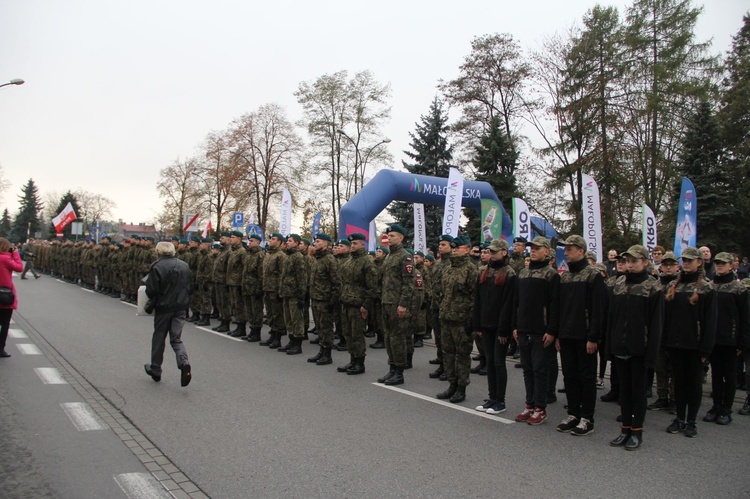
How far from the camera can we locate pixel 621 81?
29.9 metres

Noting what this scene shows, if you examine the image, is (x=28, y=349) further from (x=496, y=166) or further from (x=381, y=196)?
(x=496, y=166)

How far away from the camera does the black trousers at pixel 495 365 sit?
6605 mm

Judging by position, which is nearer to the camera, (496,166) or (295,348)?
(295,348)

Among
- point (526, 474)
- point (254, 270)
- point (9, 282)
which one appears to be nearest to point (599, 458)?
point (526, 474)

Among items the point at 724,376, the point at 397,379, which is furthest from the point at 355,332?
the point at 724,376

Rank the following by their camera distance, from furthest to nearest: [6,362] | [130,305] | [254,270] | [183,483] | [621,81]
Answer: [621,81] → [130,305] → [254,270] → [6,362] → [183,483]

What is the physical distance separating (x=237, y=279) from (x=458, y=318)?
6.47 metres

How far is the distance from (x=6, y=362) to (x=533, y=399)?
801cm

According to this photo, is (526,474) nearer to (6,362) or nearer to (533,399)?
(533,399)

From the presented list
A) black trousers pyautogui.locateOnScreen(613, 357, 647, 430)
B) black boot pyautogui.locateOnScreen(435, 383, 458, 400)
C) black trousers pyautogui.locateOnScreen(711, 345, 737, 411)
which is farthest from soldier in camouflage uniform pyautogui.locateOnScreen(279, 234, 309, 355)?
black trousers pyautogui.locateOnScreen(711, 345, 737, 411)

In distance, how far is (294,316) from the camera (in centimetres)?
1041

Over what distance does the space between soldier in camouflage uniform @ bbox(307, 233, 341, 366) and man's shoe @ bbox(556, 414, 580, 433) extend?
4437mm

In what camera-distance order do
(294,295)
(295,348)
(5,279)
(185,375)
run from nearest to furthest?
(185,375) < (5,279) < (294,295) < (295,348)

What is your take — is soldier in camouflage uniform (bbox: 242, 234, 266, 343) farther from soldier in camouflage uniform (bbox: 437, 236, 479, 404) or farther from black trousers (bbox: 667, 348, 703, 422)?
black trousers (bbox: 667, 348, 703, 422)
